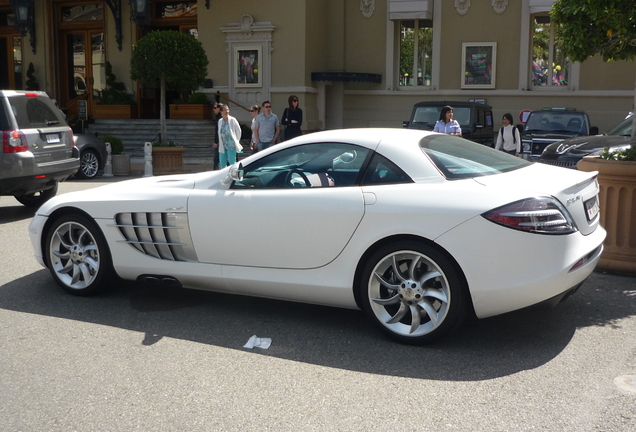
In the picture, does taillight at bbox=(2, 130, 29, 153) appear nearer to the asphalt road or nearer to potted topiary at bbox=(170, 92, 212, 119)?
the asphalt road

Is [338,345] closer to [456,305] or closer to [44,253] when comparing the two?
[456,305]

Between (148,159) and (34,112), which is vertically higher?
(34,112)

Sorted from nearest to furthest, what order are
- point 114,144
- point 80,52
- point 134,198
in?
1. point 134,198
2. point 114,144
3. point 80,52

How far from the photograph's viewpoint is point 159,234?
5.59 metres

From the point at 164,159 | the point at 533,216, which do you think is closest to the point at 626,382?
the point at 533,216

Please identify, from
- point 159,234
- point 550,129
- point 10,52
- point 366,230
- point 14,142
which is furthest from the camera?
point 10,52

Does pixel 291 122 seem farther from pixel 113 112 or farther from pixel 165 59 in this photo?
pixel 113 112

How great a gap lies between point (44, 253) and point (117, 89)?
790 inches

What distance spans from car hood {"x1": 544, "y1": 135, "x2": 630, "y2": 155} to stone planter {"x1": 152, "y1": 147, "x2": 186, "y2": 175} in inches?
375

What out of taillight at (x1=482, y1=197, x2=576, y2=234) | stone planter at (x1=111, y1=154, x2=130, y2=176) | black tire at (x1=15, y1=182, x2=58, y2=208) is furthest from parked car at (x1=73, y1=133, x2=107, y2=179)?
taillight at (x1=482, y1=197, x2=576, y2=234)

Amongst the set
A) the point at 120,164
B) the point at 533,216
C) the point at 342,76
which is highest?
the point at 342,76

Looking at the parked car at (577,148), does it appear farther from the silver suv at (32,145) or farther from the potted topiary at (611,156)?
the silver suv at (32,145)

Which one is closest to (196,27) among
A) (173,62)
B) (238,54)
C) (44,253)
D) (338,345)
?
(238,54)

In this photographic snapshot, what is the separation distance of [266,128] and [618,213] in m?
8.84
